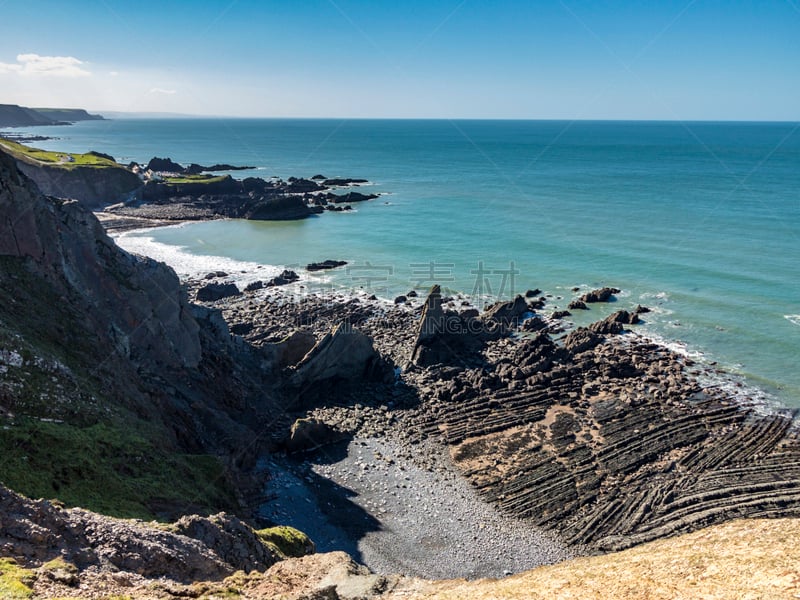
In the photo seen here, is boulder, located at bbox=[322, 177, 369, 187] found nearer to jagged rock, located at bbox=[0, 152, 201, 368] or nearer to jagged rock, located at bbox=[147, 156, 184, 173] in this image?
jagged rock, located at bbox=[147, 156, 184, 173]

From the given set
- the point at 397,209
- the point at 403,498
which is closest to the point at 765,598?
the point at 403,498

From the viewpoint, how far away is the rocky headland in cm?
1477

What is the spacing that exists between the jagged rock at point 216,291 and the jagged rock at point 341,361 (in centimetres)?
2297

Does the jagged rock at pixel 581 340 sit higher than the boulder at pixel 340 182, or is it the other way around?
the boulder at pixel 340 182

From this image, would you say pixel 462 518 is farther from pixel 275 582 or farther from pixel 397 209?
pixel 397 209

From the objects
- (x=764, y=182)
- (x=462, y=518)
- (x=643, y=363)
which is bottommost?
(x=462, y=518)

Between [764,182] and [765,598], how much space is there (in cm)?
13259

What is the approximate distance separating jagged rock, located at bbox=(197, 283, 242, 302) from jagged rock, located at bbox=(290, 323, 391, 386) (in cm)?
2297

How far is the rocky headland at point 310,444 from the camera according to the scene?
14.8 metres

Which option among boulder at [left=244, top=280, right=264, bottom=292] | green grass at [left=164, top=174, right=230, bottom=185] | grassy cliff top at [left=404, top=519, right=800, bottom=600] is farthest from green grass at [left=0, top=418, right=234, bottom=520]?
green grass at [left=164, top=174, right=230, bottom=185]

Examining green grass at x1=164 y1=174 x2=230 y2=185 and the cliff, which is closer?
the cliff

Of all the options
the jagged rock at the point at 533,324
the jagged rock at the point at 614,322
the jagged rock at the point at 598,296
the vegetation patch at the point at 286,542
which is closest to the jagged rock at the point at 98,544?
the vegetation patch at the point at 286,542

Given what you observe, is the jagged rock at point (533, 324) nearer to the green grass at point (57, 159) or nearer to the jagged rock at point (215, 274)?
the jagged rock at point (215, 274)

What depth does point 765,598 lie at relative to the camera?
12039 millimetres
